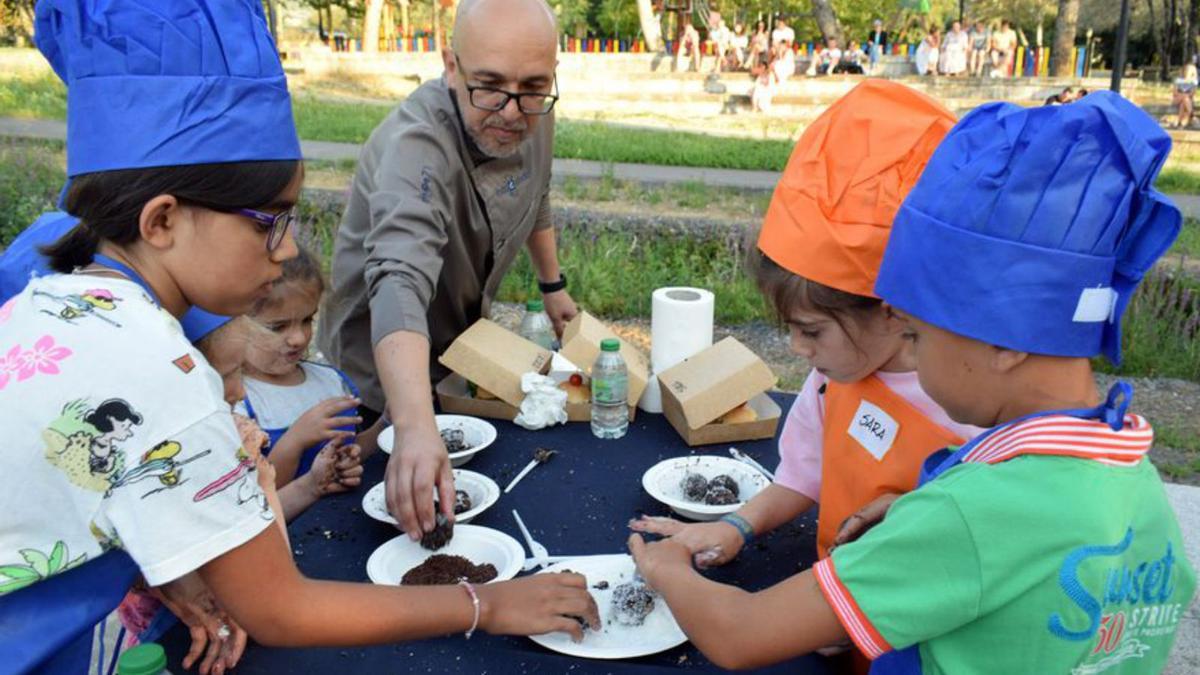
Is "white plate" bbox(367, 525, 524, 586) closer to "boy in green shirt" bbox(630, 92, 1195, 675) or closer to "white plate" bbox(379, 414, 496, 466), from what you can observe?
"white plate" bbox(379, 414, 496, 466)

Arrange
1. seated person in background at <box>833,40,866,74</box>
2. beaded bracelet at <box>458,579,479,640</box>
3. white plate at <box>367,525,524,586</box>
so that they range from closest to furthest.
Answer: beaded bracelet at <box>458,579,479,640</box>
white plate at <box>367,525,524,586</box>
seated person in background at <box>833,40,866,74</box>

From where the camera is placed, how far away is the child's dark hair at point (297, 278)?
254 cm

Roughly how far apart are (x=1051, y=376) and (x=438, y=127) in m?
1.88

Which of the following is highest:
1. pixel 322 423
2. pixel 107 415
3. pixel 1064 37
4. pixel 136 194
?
pixel 1064 37

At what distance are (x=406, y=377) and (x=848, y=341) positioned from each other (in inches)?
41.0

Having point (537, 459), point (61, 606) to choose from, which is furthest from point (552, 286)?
point (61, 606)

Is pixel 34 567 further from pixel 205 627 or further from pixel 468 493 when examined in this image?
pixel 468 493

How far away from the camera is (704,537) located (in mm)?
1844

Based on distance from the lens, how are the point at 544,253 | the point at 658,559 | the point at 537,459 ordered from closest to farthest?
the point at 658,559 < the point at 537,459 < the point at 544,253

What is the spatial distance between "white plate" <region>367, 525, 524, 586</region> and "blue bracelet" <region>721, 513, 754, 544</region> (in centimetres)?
46

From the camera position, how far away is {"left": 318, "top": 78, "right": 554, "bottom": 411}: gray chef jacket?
89.9 inches

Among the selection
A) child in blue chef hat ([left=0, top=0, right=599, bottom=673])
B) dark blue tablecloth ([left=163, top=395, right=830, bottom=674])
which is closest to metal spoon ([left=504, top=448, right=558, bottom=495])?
dark blue tablecloth ([left=163, top=395, right=830, bottom=674])

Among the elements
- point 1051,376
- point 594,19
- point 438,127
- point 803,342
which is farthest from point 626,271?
point 594,19

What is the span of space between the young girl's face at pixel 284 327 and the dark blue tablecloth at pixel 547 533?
0.52 m
